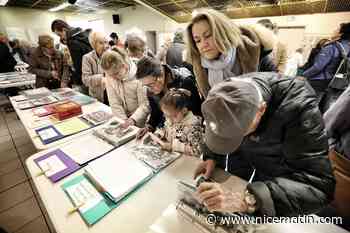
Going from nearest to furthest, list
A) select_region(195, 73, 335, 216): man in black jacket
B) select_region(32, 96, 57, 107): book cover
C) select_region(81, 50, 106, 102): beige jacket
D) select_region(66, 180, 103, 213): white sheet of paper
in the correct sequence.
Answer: select_region(195, 73, 335, 216): man in black jacket
select_region(66, 180, 103, 213): white sheet of paper
select_region(32, 96, 57, 107): book cover
select_region(81, 50, 106, 102): beige jacket

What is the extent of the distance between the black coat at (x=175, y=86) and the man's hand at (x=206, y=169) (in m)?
0.40

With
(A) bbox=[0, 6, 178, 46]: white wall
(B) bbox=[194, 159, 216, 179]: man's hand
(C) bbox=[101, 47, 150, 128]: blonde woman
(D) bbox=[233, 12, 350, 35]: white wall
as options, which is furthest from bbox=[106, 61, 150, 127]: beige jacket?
(A) bbox=[0, 6, 178, 46]: white wall

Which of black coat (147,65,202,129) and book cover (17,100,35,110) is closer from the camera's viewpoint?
black coat (147,65,202,129)

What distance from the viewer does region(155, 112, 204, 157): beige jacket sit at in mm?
1114

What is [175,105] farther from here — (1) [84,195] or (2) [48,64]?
(2) [48,64]

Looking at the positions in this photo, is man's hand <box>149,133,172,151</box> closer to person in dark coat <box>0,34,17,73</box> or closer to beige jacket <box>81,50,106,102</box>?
beige jacket <box>81,50,106,102</box>

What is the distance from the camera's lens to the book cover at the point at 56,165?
39.2 inches

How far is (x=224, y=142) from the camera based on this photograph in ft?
2.01

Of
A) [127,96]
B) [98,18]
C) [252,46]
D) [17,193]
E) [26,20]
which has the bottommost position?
[17,193]

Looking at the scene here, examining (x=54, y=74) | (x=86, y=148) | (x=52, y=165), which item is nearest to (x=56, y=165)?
(x=52, y=165)

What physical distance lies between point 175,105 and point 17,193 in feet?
6.47

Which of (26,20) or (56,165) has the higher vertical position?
(26,20)

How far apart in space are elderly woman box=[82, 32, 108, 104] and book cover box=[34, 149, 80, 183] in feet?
3.84

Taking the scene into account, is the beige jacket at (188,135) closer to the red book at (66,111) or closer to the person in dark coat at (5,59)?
the red book at (66,111)
